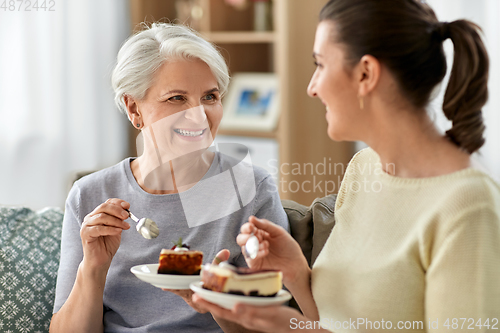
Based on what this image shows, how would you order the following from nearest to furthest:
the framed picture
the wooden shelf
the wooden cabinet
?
the wooden cabinet < the wooden shelf < the framed picture

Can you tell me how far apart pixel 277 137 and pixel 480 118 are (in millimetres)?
2285

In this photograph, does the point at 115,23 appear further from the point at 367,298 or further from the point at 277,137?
the point at 367,298

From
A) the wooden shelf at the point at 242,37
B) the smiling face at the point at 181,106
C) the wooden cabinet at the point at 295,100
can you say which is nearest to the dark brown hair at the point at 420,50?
the smiling face at the point at 181,106

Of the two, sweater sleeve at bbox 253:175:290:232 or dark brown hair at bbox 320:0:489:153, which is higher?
dark brown hair at bbox 320:0:489:153

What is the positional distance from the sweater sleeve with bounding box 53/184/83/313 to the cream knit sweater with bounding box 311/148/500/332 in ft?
2.16

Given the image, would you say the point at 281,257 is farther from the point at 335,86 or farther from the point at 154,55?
the point at 154,55

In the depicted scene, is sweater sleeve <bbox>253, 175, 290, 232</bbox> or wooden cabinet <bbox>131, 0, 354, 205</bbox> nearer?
sweater sleeve <bbox>253, 175, 290, 232</bbox>

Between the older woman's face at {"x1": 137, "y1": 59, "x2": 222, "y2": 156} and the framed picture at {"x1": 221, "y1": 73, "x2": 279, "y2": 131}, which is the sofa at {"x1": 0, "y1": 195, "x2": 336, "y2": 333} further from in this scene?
the framed picture at {"x1": 221, "y1": 73, "x2": 279, "y2": 131}

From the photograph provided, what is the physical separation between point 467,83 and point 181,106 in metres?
0.75

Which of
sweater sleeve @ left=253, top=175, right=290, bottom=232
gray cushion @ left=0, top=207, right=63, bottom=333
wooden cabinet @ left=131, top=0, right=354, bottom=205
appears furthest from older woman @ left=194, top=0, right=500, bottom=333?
wooden cabinet @ left=131, top=0, right=354, bottom=205

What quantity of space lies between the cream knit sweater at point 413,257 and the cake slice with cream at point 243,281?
0.19 meters

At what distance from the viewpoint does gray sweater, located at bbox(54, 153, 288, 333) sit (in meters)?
1.36

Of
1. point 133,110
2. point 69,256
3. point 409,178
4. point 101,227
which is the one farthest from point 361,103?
point 69,256

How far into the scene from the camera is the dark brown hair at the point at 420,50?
0.96 metres
